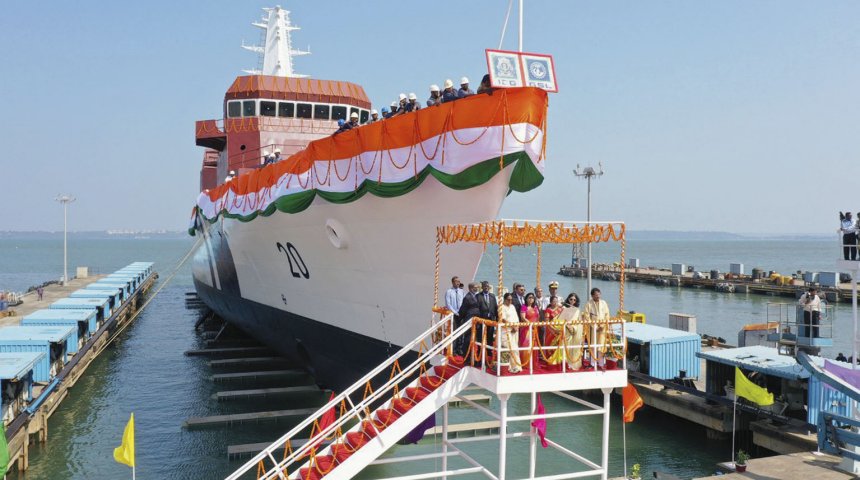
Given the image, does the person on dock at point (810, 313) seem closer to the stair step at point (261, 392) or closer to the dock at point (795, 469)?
the dock at point (795, 469)

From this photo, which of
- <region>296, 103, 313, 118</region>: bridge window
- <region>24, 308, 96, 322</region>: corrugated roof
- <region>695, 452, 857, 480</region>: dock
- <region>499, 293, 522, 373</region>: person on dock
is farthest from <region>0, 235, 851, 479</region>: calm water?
<region>296, 103, 313, 118</region>: bridge window

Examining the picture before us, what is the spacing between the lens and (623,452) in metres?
17.0

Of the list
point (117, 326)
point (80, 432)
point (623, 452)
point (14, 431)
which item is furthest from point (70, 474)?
point (117, 326)

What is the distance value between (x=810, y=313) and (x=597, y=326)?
10715 millimetres

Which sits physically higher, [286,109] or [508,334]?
[286,109]

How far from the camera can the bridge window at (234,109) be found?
24.5 m

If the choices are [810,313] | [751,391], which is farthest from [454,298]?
[810,313]

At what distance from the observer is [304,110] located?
80.5 ft

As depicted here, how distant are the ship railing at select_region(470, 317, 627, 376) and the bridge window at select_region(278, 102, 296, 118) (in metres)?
17.1

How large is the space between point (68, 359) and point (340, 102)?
13.0 m

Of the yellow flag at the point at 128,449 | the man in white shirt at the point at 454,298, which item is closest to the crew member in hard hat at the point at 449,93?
the man in white shirt at the point at 454,298

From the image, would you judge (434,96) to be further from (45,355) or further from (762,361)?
(45,355)

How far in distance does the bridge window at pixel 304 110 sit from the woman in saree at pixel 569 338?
686 inches

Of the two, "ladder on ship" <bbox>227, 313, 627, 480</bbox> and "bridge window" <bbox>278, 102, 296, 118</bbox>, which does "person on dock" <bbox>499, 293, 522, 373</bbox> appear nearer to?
"ladder on ship" <bbox>227, 313, 627, 480</bbox>
